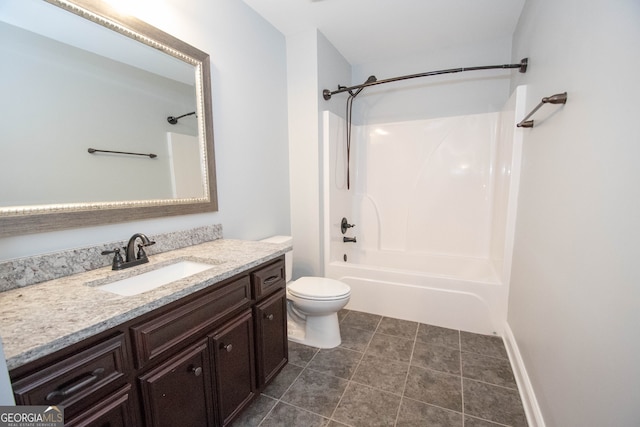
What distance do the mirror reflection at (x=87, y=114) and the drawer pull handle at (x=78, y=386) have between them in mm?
706

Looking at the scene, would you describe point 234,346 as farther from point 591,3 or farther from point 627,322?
point 591,3

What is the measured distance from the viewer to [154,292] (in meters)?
0.95

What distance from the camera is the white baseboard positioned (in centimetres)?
133

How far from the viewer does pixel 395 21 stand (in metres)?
2.22

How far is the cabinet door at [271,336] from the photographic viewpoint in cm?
144

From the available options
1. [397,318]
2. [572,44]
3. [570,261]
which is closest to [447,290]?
[397,318]

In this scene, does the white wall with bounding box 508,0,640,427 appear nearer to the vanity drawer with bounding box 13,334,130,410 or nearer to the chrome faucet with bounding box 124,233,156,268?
the vanity drawer with bounding box 13,334,130,410

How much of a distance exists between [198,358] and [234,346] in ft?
0.68

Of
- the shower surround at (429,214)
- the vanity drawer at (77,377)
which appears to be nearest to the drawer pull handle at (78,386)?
the vanity drawer at (77,377)

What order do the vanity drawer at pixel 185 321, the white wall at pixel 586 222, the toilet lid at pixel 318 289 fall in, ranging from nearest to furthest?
the white wall at pixel 586 222 < the vanity drawer at pixel 185 321 < the toilet lid at pixel 318 289

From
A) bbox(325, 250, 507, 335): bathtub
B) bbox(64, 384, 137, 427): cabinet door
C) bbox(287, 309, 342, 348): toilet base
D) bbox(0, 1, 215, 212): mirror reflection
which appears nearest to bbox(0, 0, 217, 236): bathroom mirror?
bbox(0, 1, 215, 212): mirror reflection

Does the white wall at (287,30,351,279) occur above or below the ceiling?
below

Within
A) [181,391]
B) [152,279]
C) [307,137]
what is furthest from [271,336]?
[307,137]

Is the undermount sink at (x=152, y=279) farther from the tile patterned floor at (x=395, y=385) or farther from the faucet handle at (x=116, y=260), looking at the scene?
the tile patterned floor at (x=395, y=385)
